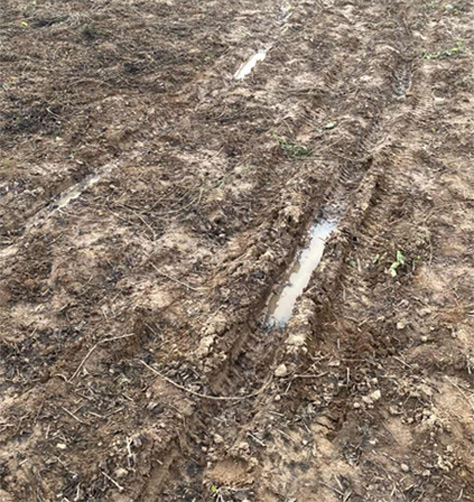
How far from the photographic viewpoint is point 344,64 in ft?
32.9

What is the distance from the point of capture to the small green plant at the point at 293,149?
25.0 ft

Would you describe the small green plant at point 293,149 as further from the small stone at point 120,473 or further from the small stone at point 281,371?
the small stone at point 120,473

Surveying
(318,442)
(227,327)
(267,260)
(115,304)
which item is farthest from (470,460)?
(115,304)

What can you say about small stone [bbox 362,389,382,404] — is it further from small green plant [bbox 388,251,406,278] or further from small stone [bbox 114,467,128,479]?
small stone [bbox 114,467,128,479]

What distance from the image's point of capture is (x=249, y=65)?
10.4m

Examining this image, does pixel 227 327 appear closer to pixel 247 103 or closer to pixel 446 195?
pixel 446 195

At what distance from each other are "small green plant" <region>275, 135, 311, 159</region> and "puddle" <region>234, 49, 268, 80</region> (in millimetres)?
2712

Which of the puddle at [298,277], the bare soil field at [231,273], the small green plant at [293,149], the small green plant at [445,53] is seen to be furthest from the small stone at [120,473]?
the small green plant at [445,53]

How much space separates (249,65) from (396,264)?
6.58m

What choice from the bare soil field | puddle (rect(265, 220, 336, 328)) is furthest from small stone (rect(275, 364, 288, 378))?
puddle (rect(265, 220, 336, 328))

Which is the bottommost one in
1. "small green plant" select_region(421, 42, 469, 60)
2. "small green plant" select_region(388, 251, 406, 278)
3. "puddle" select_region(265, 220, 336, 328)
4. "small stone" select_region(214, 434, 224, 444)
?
"puddle" select_region(265, 220, 336, 328)

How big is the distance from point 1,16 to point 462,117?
1093cm

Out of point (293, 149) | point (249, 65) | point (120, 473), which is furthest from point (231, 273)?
point (249, 65)

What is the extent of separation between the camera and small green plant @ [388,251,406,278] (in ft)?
18.6
